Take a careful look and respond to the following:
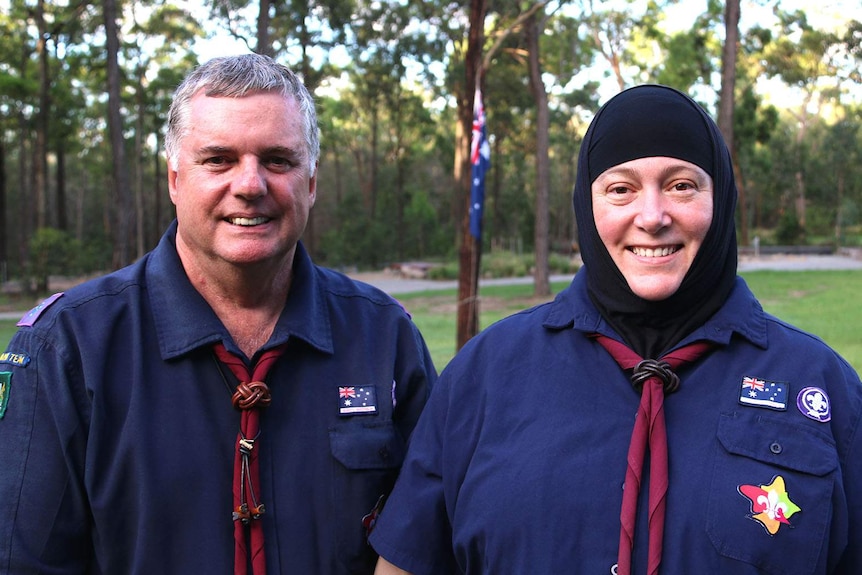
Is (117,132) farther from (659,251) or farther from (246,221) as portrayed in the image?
(659,251)

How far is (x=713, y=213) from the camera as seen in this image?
6.64 ft

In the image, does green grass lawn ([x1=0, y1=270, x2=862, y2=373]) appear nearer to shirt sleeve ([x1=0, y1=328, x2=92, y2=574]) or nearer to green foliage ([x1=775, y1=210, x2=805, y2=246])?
shirt sleeve ([x1=0, y1=328, x2=92, y2=574])

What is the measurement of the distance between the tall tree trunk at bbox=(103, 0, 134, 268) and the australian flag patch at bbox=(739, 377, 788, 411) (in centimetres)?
1955

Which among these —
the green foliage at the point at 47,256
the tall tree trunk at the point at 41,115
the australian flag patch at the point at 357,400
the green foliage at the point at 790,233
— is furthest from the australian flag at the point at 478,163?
the green foliage at the point at 790,233

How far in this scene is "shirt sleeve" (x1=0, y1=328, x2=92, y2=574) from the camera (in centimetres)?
211

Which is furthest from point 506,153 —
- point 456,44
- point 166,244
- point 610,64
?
point 166,244

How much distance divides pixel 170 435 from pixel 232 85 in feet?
3.01

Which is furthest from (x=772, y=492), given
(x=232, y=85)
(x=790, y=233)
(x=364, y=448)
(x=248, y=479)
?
(x=790, y=233)

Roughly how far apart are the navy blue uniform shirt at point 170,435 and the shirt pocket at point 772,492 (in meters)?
0.98

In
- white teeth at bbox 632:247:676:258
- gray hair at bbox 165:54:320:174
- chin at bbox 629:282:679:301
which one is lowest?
chin at bbox 629:282:679:301

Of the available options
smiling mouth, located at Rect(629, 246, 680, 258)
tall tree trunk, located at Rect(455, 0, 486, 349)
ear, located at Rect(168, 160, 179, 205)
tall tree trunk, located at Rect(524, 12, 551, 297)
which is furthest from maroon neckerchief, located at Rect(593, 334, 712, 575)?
tall tree trunk, located at Rect(524, 12, 551, 297)

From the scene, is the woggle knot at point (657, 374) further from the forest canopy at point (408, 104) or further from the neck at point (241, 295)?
the forest canopy at point (408, 104)

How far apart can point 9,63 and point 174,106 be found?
33090mm

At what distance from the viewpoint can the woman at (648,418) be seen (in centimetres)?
185
